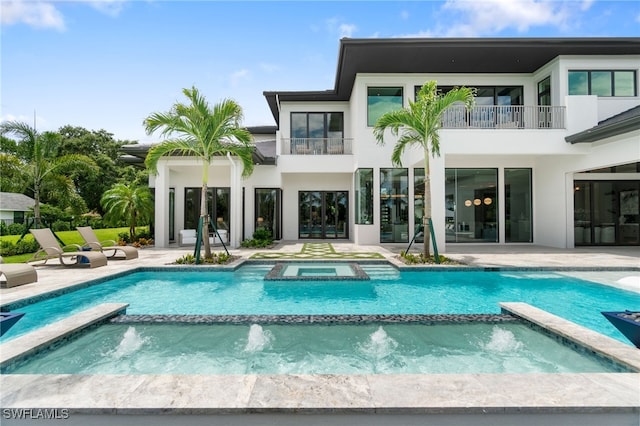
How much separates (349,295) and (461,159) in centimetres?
1065

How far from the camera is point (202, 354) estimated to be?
3.88 metres

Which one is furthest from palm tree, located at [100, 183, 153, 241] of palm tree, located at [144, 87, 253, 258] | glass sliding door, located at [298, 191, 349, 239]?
glass sliding door, located at [298, 191, 349, 239]

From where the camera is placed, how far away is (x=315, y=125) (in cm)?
1753

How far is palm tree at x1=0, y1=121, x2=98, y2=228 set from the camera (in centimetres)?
1196

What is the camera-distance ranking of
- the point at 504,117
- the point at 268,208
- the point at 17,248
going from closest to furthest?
the point at 17,248 < the point at 504,117 < the point at 268,208

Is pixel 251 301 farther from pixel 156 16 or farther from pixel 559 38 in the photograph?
pixel 559 38

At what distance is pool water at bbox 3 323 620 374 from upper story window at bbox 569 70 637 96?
13.4 meters

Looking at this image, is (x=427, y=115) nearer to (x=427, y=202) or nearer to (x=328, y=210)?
(x=427, y=202)

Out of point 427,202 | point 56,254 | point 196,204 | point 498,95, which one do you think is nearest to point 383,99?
point 498,95

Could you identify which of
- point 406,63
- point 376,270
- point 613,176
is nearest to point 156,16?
point 406,63

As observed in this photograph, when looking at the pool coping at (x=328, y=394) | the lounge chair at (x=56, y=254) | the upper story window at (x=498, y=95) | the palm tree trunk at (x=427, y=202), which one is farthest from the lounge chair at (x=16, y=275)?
the upper story window at (x=498, y=95)

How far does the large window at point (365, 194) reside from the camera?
1489 cm

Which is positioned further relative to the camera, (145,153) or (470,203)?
(470,203)

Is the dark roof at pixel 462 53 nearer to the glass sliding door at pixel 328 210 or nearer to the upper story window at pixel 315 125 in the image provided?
the upper story window at pixel 315 125
